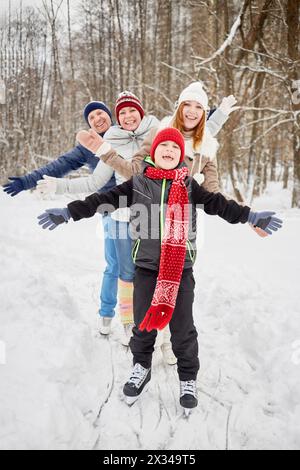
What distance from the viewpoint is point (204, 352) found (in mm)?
3078

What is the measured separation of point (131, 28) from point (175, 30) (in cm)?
252

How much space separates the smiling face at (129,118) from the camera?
2.83m

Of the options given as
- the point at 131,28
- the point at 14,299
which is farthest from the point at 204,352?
the point at 131,28

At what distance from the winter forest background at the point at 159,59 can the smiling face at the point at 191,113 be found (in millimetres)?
5624

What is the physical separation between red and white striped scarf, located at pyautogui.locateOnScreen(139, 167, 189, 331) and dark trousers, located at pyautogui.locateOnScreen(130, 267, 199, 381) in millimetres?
141

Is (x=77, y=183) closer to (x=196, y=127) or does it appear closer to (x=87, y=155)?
(x=87, y=155)

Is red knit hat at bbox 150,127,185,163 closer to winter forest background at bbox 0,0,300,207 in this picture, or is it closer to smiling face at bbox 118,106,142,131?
smiling face at bbox 118,106,142,131

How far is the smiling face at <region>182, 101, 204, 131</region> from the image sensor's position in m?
2.60

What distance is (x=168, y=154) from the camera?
2301 millimetres

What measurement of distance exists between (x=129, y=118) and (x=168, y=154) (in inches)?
29.5

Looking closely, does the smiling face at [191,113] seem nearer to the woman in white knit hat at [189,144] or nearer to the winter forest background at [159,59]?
the woman in white knit hat at [189,144]

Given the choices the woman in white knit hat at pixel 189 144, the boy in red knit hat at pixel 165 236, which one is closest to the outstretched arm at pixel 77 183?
the woman in white knit hat at pixel 189 144

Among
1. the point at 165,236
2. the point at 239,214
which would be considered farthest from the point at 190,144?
the point at 165,236

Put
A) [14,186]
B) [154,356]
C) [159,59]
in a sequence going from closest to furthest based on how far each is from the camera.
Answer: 1. [14,186]
2. [154,356]
3. [159,59]
